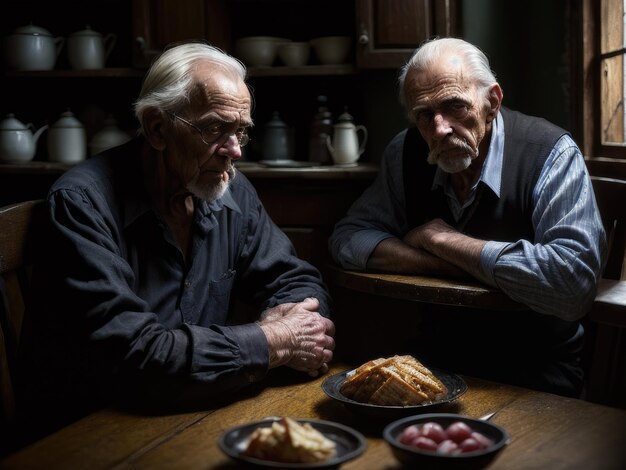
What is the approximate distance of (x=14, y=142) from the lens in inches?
145

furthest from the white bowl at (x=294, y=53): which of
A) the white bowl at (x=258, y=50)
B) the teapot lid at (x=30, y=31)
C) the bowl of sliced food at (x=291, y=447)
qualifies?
the bowl of sliced food at (x=291, y=447)

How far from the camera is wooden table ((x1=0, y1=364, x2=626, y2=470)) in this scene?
→ 4.50 ft

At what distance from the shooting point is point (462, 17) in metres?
3.21

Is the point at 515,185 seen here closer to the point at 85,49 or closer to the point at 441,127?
the point at 441,127

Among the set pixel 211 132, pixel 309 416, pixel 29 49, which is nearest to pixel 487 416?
pixel 309 416

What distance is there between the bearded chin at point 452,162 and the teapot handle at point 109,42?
205 cm

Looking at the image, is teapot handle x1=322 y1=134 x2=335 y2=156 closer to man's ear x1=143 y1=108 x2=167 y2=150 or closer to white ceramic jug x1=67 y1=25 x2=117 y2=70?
white ceramic jug x1=67 y1=25 x2=117 y2=70

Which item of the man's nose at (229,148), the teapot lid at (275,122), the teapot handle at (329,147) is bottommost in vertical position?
the teapot handle at (329,147)

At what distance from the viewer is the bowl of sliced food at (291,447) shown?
1.27m

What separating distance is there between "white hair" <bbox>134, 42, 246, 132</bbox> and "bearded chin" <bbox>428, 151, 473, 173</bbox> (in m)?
0.63

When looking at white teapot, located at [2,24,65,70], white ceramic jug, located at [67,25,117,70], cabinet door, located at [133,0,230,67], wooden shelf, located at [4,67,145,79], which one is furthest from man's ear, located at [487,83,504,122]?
white teapot, located at [2,24,65,70]

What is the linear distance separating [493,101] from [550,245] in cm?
50

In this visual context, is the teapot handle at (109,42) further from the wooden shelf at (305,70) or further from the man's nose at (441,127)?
the man's nose at (441,127)

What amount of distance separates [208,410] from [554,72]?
2.06m
